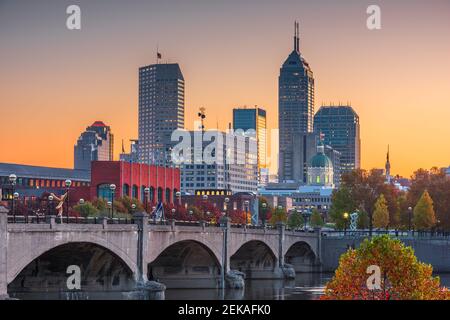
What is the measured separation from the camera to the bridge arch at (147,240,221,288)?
9344 cm

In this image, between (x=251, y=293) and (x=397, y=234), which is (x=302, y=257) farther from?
(x=251, y=293)

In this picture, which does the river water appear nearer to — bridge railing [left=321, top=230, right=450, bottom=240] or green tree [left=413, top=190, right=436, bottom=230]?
bridge railing [left=321, top=230, right=450, bottom=240]

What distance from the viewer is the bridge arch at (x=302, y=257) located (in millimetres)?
130375

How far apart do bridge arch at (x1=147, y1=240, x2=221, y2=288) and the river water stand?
1882 millimetres

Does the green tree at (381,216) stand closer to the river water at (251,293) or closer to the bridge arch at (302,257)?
the bridge arch at (302,257)

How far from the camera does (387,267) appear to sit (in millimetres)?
51312

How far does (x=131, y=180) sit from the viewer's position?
174000 millimetres

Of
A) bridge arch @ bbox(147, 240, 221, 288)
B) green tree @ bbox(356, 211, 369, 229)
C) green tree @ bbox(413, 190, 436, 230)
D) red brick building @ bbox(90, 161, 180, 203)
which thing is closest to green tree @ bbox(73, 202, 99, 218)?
red brick building @ bbox(90, 161, 180, 203)

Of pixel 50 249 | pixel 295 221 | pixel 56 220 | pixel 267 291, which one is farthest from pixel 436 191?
pixel 50 249

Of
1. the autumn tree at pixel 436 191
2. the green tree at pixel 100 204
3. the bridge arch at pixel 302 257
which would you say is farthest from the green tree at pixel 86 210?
the autumn tree at pixel 436 191

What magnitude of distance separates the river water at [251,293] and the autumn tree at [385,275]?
24.0 meters
